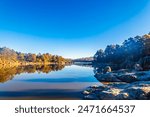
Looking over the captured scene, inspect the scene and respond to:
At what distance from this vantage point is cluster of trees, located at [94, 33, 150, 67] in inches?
1324

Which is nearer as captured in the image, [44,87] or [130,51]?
[44,87]

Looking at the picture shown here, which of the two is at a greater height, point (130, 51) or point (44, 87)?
point (130, 51)

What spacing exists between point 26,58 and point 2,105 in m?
98.1

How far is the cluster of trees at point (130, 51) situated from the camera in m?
33.6

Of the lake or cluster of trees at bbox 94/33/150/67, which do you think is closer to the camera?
the lake

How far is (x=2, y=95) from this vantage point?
14484 mm

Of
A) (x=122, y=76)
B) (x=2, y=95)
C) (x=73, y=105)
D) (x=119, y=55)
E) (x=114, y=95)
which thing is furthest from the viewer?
(x=119, y=55)

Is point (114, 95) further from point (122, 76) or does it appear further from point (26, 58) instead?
point (26, 58)

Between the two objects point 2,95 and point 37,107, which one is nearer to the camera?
point 37,107

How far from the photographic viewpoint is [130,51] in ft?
143

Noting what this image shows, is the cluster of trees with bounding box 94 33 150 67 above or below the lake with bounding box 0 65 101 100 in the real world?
above

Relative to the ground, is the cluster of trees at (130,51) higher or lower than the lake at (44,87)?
higher

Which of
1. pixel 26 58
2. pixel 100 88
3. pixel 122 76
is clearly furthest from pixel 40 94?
pixel 26 58

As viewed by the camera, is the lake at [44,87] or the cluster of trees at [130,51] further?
the cluster of trees at [130,51]
